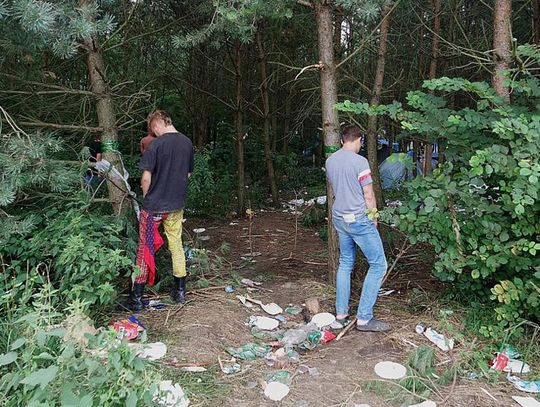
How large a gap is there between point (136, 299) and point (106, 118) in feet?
5.87

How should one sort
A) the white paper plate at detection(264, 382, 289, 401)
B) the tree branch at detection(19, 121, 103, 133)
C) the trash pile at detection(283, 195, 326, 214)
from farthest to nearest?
1. the trash pile at detection(283, 195, 326, 214)
2. the tree branch at detection(19, 121, 103, 133)
3. the white paper plate at detection(264, 382, 289, 401)

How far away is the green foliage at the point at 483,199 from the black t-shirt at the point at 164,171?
1512 mm

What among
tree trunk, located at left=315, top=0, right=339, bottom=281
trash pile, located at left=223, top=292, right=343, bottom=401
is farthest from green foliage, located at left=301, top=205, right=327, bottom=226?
trash pile, located at left=223, top=292, right=343, bottom=401

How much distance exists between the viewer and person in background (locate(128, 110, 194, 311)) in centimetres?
432

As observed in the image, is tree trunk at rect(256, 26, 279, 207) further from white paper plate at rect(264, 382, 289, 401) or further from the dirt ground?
white paper plate at rect(264, 382, 289, 401)

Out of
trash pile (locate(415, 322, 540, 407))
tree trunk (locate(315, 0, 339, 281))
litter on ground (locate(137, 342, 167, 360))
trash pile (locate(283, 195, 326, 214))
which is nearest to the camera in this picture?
trash pile (locate(415, 322, 540, 407))

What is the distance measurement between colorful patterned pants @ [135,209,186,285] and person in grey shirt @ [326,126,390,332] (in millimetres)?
1427

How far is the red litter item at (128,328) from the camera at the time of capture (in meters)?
3.64

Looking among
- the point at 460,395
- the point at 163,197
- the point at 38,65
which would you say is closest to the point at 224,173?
the point at 38,65

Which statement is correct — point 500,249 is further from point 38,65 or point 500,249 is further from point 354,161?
point 38,65

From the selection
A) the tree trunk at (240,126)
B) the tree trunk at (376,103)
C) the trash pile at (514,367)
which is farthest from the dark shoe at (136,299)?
the tree trunk at (240,126)

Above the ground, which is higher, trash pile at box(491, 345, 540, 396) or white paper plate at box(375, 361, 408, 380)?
white paper plate at box(375, 361, 408, 380)

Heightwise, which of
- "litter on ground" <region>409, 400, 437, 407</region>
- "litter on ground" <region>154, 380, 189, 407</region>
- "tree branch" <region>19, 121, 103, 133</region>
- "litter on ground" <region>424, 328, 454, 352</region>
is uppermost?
"tree branch" <region>19, 121, 103, 133</region>

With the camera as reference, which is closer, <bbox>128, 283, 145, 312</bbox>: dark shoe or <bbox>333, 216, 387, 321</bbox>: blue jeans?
<bbox>333, 216, 387, 321</bbox>: blue jeans
